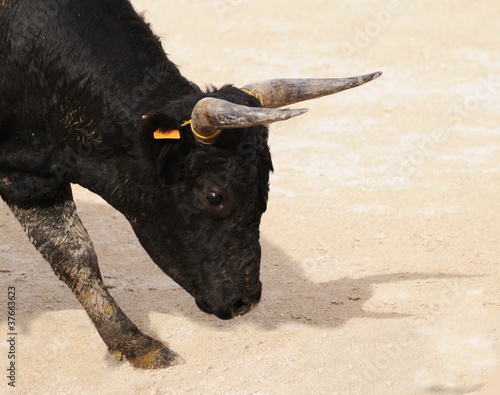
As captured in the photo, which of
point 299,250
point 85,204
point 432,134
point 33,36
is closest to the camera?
point 33,36

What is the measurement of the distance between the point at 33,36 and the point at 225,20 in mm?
11907

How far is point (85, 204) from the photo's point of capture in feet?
37.3

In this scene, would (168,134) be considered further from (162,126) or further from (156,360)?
(156,360)

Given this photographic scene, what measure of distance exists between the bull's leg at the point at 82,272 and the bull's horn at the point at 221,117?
1.71 meters

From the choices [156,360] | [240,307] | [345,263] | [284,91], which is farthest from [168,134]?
[345,263]

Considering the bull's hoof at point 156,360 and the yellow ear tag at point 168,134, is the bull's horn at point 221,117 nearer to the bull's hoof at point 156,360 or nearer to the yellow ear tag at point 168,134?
the yellow ear tag at point 168,134

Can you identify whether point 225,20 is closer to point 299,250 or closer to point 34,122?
point 299,250

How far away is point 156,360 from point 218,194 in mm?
1490

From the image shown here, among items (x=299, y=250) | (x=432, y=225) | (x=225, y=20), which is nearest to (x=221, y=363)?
(x=299, y=250)

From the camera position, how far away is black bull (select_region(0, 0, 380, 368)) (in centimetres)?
695

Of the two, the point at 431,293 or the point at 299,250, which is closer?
the point at 431,293

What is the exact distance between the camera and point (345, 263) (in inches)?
379

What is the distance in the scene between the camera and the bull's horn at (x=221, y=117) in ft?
21.0

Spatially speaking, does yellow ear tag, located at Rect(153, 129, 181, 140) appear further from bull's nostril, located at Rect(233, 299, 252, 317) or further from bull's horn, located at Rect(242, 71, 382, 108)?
bull's nostril, located at Rect(233, 299, 252, 317)
